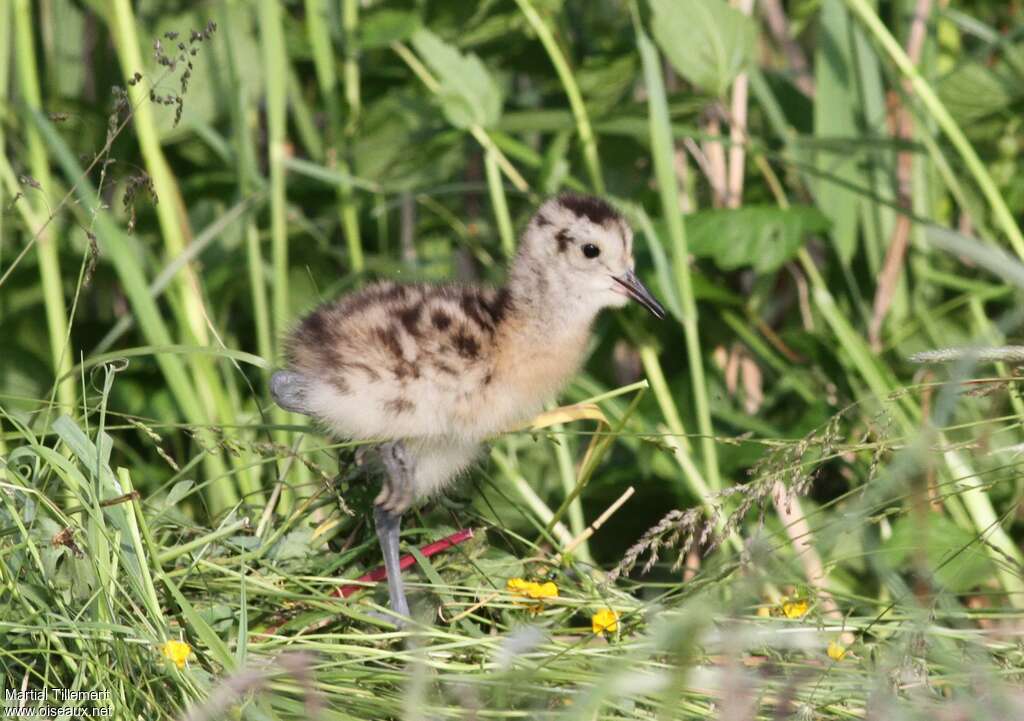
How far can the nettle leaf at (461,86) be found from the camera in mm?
3455

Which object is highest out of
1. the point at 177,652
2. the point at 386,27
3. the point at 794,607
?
the point at 386,27

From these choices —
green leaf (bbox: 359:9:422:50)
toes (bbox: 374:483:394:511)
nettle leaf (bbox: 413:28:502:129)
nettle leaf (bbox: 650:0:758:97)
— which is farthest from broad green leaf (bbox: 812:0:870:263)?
toes (bbox: 374:483:394:511)

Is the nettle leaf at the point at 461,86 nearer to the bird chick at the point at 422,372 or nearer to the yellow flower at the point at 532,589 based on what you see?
the bird chick at the point at 422,372

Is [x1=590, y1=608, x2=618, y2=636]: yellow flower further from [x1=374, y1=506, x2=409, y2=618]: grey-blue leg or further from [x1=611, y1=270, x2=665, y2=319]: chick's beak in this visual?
[x1=611, y1=270, x2=665, y2=319]: chick's beak

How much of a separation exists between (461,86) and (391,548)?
137cm

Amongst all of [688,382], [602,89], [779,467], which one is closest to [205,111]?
[602,89]

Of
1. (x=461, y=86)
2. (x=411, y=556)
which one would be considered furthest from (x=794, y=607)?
(x=461, y=86)

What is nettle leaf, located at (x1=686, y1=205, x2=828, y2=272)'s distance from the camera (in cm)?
338

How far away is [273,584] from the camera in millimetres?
2447

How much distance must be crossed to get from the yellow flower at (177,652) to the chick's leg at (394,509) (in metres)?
0.44

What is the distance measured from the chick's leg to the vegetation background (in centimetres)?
6

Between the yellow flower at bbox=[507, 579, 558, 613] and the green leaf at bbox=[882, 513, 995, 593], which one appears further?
the green leaf at bbox=[882, 513, 995, 593]

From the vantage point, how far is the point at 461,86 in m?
3.48

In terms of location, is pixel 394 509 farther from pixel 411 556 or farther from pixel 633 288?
pixel 633 288
